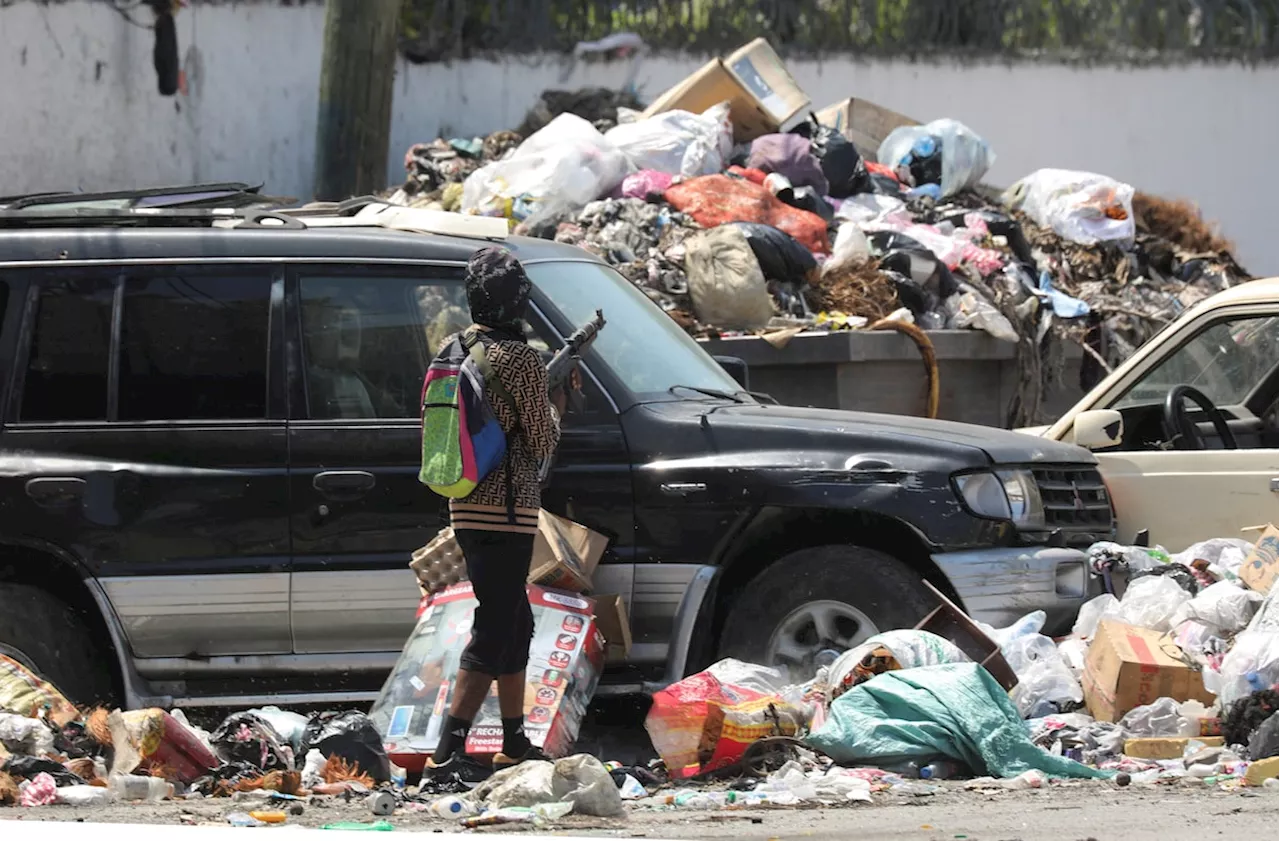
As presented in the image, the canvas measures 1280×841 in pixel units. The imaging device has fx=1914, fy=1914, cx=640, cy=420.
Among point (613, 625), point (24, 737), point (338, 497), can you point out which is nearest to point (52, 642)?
point (24, 737)

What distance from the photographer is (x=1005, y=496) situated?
6.41 metres

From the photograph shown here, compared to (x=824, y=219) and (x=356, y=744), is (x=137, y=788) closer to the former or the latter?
(x=356, y=744)

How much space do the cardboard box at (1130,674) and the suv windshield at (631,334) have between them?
1.64 meters

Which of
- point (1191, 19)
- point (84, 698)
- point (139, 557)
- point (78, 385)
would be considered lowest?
point (84, 698)

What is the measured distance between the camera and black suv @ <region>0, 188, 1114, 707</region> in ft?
20.7

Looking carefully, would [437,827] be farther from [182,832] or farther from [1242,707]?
[1242,707]

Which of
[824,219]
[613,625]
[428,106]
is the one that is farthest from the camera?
[428,106]

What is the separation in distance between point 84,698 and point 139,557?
0.53m

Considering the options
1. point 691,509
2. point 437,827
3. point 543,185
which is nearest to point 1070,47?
point 543,185

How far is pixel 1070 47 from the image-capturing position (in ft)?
61.7

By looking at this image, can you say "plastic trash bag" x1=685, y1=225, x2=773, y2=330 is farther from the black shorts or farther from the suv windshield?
the black shorts

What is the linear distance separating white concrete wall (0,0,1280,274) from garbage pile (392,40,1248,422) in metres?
1.50

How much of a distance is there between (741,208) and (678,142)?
1.29 metres

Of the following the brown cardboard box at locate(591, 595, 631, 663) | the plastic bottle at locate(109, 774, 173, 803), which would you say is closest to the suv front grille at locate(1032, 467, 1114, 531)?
the brown cardboard box at locate(591, 595, 631, 663)
